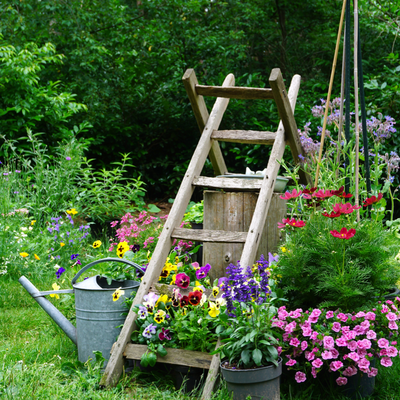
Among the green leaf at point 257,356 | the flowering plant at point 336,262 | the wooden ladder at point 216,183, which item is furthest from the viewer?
the wooden ladder at point 216,183

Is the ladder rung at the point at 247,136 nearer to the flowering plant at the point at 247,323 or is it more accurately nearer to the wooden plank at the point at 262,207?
the wooden plank at the point at 262,207

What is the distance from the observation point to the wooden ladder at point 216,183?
236 centimetres

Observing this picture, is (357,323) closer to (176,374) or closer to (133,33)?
(176,374)

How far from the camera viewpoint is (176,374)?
2.30m

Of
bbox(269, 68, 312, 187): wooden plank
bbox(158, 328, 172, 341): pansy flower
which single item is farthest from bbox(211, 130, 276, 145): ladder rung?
bbox(158, 328, 172, 341): pansy flower

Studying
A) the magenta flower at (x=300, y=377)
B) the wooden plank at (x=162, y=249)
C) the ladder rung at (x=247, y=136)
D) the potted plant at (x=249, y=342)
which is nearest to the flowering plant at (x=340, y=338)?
the magenta flower at (x=300, y=377)

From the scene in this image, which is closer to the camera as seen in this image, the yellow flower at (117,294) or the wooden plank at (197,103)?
the yellow flower at (117,294)

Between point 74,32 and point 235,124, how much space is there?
289 cm

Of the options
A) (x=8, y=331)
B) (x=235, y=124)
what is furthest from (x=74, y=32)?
(x=8, y=331)

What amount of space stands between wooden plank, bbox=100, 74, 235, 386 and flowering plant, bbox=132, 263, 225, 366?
6 cm

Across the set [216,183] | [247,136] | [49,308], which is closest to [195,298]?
[216,183]

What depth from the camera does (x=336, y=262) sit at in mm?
2133

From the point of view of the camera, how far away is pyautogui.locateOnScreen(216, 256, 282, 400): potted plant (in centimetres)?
192

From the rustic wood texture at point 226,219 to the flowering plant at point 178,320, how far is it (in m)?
0.51
